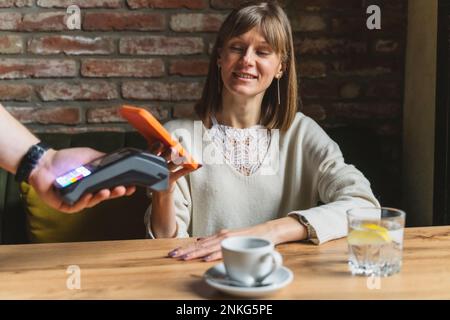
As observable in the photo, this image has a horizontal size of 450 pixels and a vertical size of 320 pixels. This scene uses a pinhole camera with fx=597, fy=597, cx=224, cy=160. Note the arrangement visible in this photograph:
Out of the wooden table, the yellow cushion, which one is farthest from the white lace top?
the wooden table

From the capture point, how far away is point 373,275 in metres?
0.95

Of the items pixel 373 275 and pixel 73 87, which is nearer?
pixel 373 275

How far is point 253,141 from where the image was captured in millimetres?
1596

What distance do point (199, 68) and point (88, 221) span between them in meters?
0.61

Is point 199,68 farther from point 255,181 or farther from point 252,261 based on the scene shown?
point 252,261

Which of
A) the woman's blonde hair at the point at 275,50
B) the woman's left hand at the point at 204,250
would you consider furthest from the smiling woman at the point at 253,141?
the woman's left hand at the point at 204,250

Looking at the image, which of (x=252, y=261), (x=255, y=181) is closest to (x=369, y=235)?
(x=252, y=261)

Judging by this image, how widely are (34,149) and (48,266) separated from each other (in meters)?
0.21

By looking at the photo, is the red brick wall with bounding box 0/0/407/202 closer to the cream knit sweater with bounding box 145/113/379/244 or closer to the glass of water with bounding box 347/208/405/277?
the cream knit sweater with bounding box 145/113/379/244

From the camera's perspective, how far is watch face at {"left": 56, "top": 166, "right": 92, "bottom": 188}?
92cm

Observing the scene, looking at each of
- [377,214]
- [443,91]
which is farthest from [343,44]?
[377,214]
